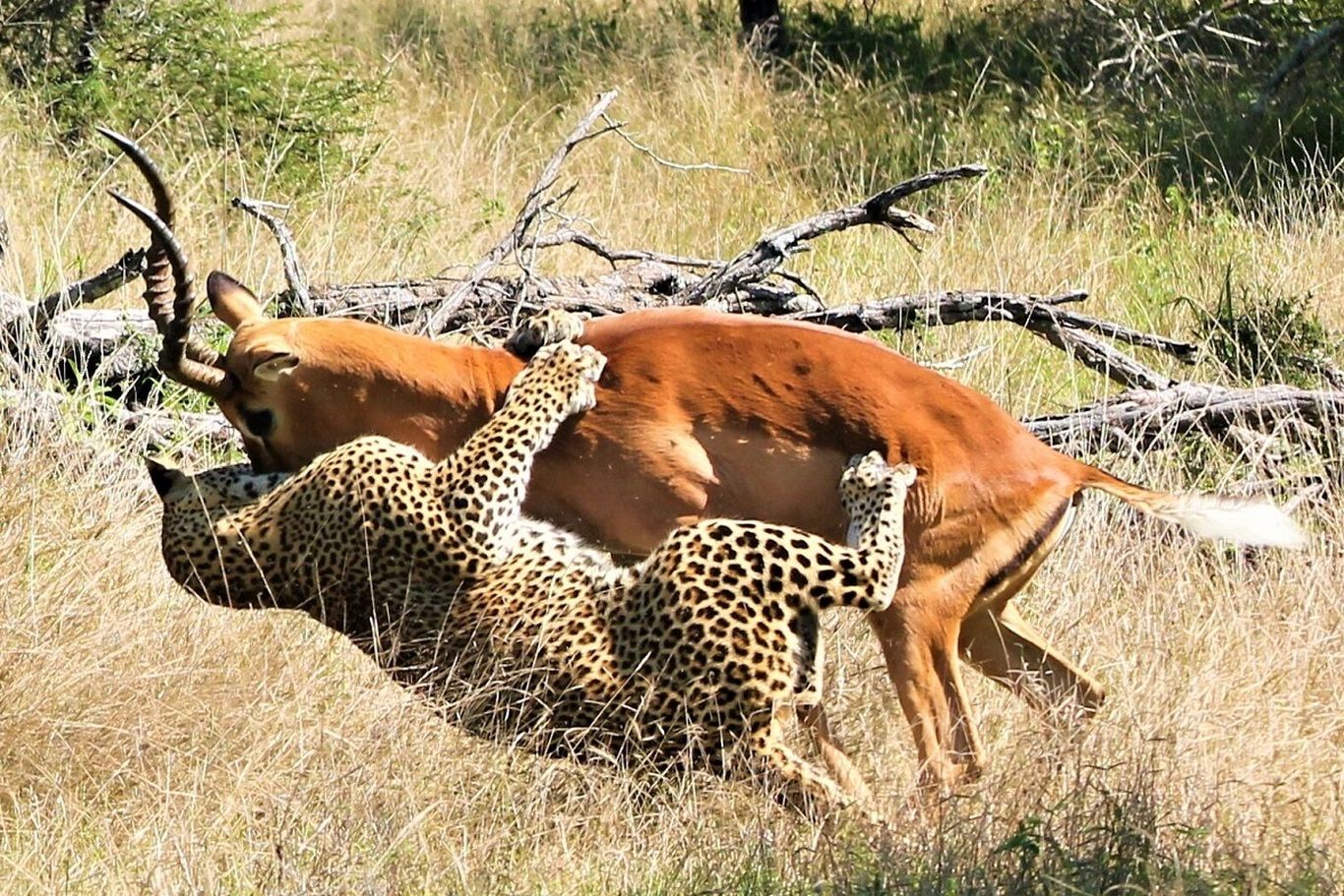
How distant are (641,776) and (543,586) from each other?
56 centimetres

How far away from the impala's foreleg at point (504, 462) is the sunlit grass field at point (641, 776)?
0.46 meters

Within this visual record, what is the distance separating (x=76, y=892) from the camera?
411cm

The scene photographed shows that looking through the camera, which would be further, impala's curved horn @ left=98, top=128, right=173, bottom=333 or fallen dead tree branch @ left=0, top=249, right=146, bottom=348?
fallen dead tree branch @ left=0, top=249, right=146, bottom=348

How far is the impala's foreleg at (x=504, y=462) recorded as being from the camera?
16.1 ft

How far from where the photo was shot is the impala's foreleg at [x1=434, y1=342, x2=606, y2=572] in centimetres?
492

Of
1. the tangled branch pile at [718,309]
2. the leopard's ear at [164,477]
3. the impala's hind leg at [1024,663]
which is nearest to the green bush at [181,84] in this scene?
the tangled branch pile at [718,309]

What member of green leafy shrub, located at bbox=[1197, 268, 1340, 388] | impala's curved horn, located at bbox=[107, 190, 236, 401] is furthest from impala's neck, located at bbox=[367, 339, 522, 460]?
green leafy shrub, located at bbox=[1197, 268, 1340, 388]

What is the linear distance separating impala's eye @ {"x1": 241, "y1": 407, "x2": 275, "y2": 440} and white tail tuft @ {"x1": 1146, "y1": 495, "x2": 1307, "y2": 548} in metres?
2.33

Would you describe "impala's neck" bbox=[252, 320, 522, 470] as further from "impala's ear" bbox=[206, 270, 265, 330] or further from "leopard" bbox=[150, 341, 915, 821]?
"impala's ear" bbox=[206, 270, 265, 330]

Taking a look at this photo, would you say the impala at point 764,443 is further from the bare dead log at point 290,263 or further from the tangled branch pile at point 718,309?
the tangled branch pile at point 718,309

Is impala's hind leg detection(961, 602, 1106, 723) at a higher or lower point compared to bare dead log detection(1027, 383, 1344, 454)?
higher

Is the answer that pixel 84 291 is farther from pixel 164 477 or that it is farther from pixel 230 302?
pixel 164 477

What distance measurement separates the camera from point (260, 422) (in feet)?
16.7

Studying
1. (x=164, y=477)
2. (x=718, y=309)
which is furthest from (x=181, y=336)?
(x=718, y=309)
